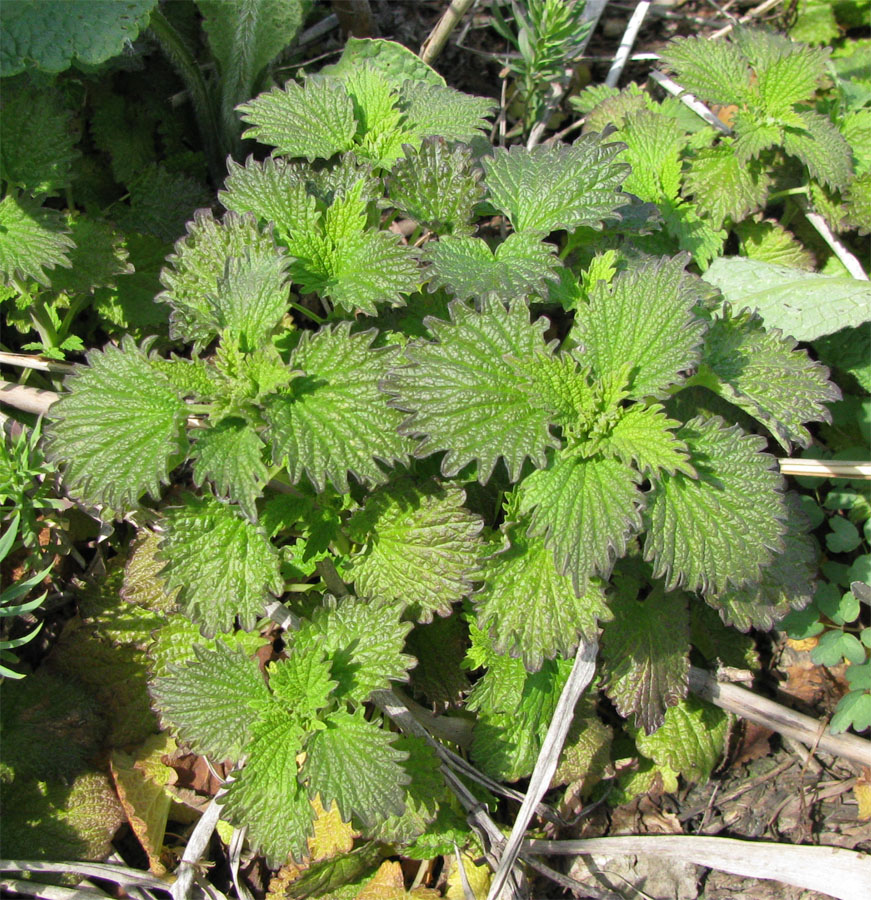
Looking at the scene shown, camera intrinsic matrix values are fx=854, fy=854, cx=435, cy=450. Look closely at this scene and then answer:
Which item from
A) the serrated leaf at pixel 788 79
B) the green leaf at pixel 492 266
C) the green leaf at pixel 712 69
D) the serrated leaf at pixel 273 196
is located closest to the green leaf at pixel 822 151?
the serrated leaf at pixel 788 79

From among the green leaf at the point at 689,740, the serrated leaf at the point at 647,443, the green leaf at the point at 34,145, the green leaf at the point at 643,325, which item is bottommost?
the green leaf at the point at 689,740

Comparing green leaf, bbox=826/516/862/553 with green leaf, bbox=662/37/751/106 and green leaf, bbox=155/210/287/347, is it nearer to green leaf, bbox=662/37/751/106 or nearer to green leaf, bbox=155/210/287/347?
green leaf, bbox=662/37/751/106

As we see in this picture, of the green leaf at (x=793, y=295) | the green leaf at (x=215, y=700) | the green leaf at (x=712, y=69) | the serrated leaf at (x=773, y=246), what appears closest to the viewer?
the green leaf at (x=215, y=700)

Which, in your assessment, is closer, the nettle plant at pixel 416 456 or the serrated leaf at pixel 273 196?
the nettle plant at pixel 416 456

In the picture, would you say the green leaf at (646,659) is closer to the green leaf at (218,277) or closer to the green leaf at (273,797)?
the green leaf at (273,797)

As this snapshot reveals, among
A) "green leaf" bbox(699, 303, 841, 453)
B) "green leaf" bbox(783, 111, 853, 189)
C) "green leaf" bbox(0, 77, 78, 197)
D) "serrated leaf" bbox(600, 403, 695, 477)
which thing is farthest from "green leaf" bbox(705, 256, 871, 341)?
"green leaf" bbox(0, 77, 78, 197)

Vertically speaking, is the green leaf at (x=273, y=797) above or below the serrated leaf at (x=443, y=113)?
below

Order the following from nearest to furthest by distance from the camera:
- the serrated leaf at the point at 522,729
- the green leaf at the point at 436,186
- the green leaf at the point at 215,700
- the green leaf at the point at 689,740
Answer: the green leaf at the point at 215,700 < the green leaf at the point at 436,186 < the serrated leaf at the point at 522,729 < the green leaf at the point at 689,740
